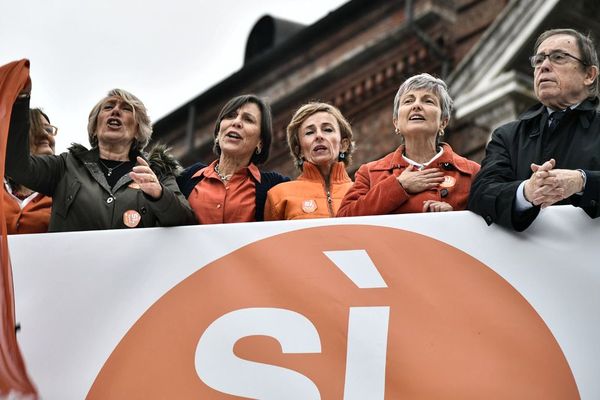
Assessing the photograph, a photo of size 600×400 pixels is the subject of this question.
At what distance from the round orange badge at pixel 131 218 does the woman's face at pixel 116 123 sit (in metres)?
0.51

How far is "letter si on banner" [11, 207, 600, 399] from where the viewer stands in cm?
407

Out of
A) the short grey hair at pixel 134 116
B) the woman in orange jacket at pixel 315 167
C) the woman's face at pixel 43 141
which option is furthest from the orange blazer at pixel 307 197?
the woman's face at pixel 43 141

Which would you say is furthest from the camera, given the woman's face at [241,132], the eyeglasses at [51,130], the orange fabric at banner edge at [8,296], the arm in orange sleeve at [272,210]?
the eyeglasses at [51,130]

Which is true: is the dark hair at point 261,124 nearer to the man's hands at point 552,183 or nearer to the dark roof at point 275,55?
the man's hands at point 552,183

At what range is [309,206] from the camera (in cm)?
520

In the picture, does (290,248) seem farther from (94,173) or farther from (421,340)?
(94,173)

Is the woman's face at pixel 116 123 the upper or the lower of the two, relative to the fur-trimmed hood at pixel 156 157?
upper

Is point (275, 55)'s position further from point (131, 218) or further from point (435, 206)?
point (435, 206)

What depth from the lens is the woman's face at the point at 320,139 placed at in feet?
17.9

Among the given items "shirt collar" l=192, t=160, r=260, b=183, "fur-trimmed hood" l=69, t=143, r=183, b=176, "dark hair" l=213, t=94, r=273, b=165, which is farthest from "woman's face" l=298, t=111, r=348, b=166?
"fur-trimmed hood" l=69, t=143, r=183, b=176

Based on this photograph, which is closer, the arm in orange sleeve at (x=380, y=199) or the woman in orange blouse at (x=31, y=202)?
the arm in orange sleeve at (x=380, y=199)

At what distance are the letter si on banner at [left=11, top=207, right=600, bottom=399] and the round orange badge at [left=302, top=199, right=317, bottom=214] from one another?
569 mm

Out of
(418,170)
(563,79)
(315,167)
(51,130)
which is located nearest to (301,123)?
(315,167)

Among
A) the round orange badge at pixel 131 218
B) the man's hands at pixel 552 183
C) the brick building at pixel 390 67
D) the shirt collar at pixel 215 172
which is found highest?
the brick building at pixel 390 67
